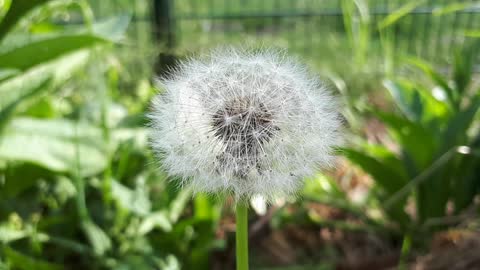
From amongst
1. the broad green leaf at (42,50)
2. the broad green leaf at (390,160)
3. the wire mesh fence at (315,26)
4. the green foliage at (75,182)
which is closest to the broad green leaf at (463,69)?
the broad green leaf at (390,160)

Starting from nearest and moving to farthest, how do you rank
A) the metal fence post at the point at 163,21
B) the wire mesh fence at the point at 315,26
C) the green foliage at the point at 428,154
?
the green foliage at the point at 428,154 → the metal fence post at the point at 163,21 → the wire mesh fence at the point at 315,26

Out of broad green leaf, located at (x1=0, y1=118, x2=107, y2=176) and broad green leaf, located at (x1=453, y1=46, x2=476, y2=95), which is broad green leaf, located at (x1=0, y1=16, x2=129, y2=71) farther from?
broad green leaf, located at (x1=453, y1=46, x2=476, y2=95)

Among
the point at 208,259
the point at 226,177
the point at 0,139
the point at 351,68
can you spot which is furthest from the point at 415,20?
the point at 226,177

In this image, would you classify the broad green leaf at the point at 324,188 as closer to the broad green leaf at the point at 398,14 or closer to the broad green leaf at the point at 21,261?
the broad green leaf at the point at 398,14

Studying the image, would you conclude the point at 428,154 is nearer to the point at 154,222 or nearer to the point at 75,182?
the point at 154,222

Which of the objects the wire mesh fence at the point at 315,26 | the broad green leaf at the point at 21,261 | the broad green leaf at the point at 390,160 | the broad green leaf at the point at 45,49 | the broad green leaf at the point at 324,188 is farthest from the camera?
the wire mesh fence at the point at 315,26

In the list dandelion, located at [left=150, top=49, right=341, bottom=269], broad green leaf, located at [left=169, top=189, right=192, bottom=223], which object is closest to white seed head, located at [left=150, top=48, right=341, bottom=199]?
dandelion, located at [left=150, top=49, right=341, bottom=269]

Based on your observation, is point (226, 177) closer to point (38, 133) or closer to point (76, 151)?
point (76, 151)
